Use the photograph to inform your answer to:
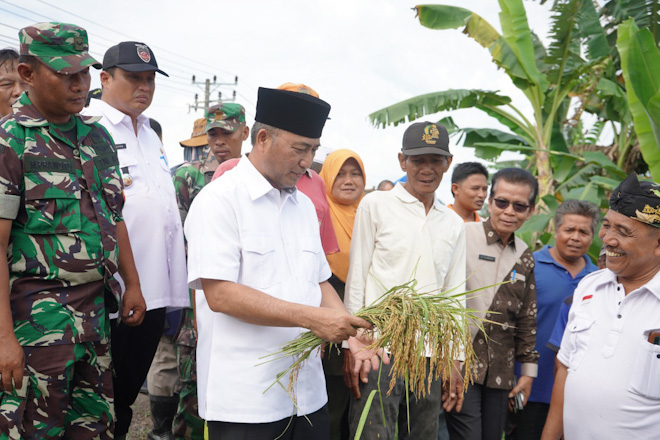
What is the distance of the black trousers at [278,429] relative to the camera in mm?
2170

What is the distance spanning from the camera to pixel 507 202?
148 inches

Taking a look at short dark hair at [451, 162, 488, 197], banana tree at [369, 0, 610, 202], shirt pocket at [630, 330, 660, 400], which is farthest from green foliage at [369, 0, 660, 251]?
shirt pocket at [630, 330, 660, 400]

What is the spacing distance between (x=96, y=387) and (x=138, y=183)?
1.11 meters

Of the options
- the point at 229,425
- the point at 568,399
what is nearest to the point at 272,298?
A: the point at 229,425

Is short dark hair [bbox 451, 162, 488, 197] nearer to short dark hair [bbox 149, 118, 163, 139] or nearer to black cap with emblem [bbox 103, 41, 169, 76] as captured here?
black cap with emblem [bbox 103, 41, 169, 76]

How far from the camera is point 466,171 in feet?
15.6

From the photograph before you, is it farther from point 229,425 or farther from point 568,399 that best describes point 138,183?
point 568,399

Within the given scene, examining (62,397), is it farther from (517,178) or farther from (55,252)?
(517,178)

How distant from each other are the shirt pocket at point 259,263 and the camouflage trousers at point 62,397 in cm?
77

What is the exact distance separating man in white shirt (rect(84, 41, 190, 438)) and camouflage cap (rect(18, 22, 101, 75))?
727 mm

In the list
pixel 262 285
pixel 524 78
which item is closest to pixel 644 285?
pixel 262 285

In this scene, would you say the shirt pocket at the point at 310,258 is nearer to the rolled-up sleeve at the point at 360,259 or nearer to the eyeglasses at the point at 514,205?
the rolled-up sleeve at the point at 360,259

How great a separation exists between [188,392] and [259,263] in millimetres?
2055

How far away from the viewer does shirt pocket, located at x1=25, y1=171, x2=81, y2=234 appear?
222cm
